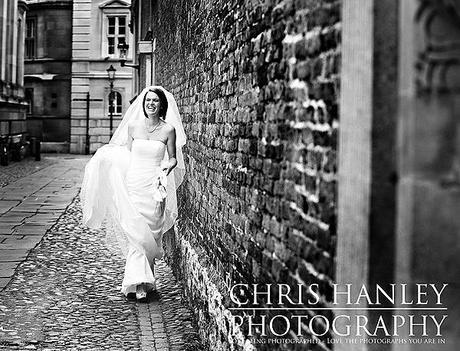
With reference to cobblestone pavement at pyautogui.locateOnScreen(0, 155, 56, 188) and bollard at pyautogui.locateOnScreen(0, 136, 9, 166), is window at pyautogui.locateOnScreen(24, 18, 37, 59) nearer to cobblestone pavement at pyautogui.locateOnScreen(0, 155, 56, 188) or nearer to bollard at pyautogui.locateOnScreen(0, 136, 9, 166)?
cobblestone pavement at pyautogui.locateOnScreen(0, 155, 56, 188)

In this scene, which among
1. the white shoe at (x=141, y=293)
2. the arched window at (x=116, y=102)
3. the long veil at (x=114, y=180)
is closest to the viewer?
the white shoe at (x=141, y=293)

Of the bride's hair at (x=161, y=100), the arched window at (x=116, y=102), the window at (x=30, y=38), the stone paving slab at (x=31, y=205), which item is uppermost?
the window at (x=30, y=38)

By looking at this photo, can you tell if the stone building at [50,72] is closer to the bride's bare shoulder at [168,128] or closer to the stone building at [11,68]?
the stone building at [11,68]

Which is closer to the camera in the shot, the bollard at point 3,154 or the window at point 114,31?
the bollard at point 3,154

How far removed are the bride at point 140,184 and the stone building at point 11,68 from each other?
21.7 metres

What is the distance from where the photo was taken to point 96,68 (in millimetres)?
40781

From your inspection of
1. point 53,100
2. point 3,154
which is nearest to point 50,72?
point 53,100

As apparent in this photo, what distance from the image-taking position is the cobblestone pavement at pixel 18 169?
20.9 meters

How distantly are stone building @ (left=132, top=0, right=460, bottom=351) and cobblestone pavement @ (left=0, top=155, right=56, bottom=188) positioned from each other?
1521 cm

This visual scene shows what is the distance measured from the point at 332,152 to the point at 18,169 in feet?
76.9

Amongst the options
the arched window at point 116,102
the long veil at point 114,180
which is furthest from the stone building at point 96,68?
the long veil at point 114,180

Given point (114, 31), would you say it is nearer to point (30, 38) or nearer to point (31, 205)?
point (30, 38)

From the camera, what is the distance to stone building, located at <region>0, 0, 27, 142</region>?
29484 mm

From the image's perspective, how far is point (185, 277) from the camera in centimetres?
721
